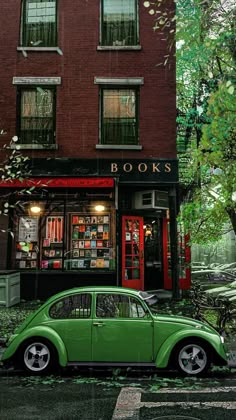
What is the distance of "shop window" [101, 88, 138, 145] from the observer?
15086 mm

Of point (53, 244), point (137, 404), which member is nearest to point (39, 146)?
point (53, 244)

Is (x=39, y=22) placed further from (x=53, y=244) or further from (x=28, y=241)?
(x=53, y=244)

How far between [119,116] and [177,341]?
395 inches

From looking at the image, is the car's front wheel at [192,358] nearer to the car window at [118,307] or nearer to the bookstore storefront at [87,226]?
the car window at [118,307]

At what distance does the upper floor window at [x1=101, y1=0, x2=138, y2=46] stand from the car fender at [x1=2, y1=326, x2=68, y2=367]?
11.6 m

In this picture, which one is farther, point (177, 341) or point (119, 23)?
point (119, 23)

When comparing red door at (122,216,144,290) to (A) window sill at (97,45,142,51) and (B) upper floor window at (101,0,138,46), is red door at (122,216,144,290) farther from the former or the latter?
(B) upper floor window at (101,0,138,46)

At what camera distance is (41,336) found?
7.10 metres

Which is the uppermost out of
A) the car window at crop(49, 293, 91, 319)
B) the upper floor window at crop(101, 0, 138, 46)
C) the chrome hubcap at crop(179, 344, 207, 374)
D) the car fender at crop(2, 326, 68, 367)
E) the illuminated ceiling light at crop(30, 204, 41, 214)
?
the upper floor window at crop(101, 0, 138, 46)

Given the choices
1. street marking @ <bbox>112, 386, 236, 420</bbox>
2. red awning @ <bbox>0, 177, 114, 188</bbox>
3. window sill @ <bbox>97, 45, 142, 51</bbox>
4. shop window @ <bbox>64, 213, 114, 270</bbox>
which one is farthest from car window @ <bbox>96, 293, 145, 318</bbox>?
window sill @ <bbox>97, 45, 142, 51</bbox>

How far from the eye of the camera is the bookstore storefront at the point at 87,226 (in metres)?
14.5

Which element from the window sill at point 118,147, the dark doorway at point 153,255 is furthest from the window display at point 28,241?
the dark doorway at point 153,255

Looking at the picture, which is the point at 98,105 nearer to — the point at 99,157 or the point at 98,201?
the point at 99,157

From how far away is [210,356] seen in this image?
23.2 ft
